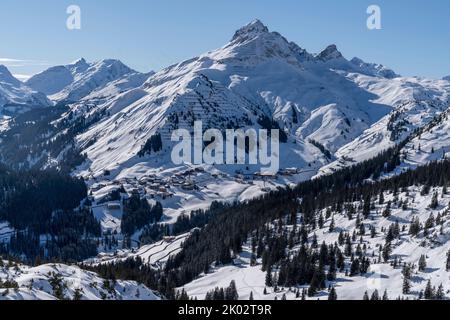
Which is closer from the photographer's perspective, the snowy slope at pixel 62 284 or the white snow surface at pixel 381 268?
the snowy slope at pixel 62 284

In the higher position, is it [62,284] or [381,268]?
[62,284]

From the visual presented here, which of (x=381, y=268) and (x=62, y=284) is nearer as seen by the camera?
(x=62, y=284)

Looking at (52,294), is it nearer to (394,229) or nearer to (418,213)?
(394,229)

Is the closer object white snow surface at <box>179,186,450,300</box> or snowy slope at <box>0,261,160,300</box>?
snowy slope at <box>0,261,160,300</box>

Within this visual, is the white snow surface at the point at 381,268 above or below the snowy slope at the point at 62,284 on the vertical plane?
below

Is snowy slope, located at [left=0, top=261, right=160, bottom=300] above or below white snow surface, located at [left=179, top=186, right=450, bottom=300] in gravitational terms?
above

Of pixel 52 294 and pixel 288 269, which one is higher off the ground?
pixel 52 294
